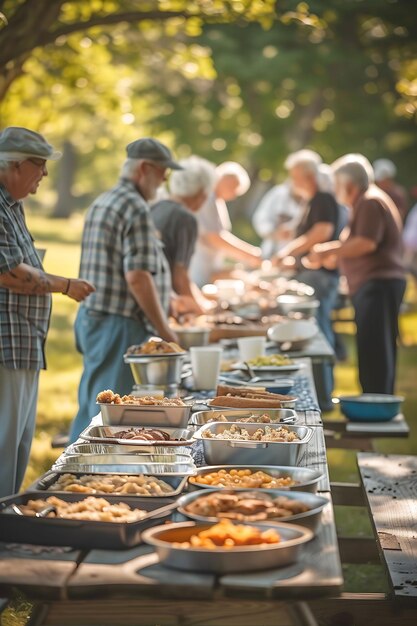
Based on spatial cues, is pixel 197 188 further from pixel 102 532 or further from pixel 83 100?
pixel 83 100

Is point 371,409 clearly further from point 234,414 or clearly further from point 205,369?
point 234,414

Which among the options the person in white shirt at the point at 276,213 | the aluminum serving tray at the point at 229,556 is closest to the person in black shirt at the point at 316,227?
the person in white shirt at the point at 276,213

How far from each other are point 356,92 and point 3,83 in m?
19.0

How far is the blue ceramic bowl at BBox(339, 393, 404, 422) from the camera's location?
557cm

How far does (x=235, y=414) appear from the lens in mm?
3713

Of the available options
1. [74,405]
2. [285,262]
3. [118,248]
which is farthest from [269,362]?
[74,405]

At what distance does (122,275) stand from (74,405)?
4901 millimetres

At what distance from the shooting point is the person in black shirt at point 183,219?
6422 mm

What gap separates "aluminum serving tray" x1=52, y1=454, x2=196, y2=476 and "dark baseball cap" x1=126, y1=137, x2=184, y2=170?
249 centimetres

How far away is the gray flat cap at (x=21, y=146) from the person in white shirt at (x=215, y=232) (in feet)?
15.0

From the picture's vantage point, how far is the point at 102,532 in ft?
8.16

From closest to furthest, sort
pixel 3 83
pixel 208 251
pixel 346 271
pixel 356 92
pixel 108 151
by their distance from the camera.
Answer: pixel 3 83 → pixel 346 271 → pixel 208 251 → pixel 356 92 → pixel 108 151

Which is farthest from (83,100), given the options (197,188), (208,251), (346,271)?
(197,188)

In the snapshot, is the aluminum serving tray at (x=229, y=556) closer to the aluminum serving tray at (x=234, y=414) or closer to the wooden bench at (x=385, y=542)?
the wooden bench at (x=385, y=542)
